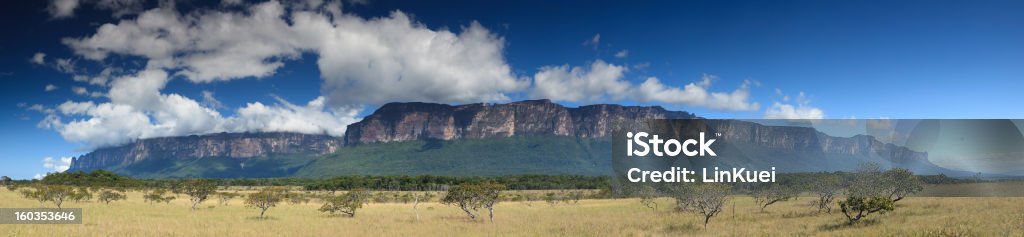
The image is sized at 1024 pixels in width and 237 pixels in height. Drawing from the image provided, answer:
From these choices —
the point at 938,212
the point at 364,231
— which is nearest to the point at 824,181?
the point at 938,212

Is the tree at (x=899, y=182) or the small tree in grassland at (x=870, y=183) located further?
the tree at (x=899, y=182)

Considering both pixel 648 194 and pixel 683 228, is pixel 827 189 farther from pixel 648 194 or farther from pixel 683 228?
pixel 648 194

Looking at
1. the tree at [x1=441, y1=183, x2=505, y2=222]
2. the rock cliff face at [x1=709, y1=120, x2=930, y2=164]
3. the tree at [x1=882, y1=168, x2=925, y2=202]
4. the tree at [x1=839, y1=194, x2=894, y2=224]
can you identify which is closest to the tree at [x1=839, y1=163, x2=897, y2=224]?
the tree at [x1=882, y1=168, x2=925, y2=202]

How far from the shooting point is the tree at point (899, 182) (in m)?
48.5

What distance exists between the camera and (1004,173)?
3027 inches

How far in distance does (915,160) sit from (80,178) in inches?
7687

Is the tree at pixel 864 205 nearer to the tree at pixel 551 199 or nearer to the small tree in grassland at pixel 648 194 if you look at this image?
the small tree in grassland at pixel 648 194

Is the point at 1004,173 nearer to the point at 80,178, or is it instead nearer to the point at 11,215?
the point at 11,215

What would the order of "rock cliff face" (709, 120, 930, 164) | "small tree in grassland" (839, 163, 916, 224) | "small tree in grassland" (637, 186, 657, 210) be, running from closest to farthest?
1. "small tree in grassland" (839, 163, 916, 224)
2. "small tree in grassland" (637, 186, 657, 210)
3. "rock cliff face" (709, 120, 930, 164)

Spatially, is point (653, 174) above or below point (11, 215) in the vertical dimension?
above

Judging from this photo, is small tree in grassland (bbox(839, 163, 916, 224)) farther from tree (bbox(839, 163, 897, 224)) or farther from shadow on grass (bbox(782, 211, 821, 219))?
shadow on grass (bbox(782, 211, 821, 219))

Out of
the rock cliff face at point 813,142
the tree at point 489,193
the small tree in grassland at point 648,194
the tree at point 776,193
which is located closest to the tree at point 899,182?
the tree at point 776,193

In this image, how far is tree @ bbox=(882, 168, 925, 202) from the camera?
48.5 meters

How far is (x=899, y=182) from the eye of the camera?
48.8 m
